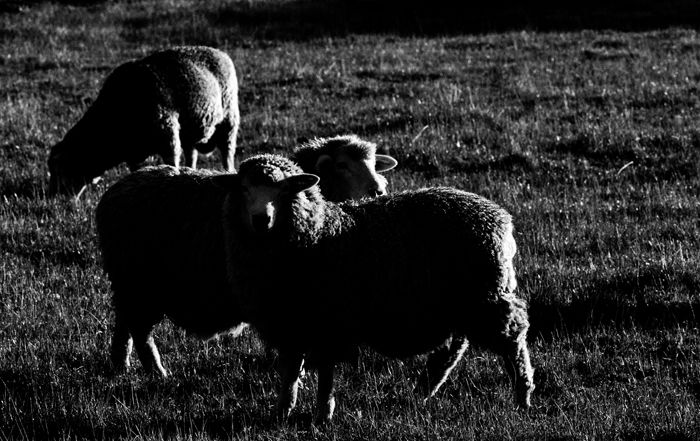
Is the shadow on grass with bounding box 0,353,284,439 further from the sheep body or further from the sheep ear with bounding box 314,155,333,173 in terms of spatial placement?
Result: the sheep ear with bounding box 314,155,333,173

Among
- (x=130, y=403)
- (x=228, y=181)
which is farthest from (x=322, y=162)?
(x=130, y=403)

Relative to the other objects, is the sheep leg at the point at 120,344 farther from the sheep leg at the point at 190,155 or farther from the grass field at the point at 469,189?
the sheep leg at the point at 190,155

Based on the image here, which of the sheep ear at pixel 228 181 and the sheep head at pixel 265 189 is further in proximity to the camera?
the sheep ear at pixel 228 181

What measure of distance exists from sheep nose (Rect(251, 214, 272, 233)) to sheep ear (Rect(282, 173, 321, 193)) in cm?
27

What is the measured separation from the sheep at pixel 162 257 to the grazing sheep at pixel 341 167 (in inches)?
42.4

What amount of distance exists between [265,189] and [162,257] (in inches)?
49.5

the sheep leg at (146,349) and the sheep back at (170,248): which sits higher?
the sheep back at (170,248)

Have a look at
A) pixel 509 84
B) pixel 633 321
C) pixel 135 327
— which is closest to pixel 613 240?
pixel 633 321

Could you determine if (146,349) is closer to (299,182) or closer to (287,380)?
(287,380)

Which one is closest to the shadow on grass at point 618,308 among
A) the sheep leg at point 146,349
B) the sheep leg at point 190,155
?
the sheep leg at point 146,349

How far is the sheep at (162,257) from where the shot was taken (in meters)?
5.98

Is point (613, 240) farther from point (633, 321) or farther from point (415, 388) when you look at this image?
point (415, 388)

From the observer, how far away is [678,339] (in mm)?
6098

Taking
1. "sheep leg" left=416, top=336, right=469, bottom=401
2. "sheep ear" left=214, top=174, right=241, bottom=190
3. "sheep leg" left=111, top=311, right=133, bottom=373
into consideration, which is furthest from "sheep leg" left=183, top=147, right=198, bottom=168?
"sheep leg" left=416, top=336, right=469, bottom=401
